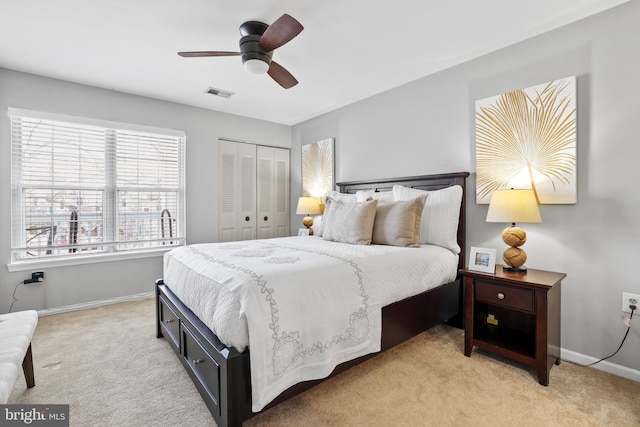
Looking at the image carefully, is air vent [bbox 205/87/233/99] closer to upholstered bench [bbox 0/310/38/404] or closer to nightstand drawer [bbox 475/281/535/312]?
upholstered bench [bbox 0/310/38/404]

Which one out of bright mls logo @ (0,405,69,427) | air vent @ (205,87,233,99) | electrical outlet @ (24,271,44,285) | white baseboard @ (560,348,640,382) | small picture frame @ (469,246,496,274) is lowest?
white baseboard @ (560,348,640,382)

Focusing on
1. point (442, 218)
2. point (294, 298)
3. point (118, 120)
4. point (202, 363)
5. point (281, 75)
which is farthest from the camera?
point (118, 120)

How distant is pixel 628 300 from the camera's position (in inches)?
77.2

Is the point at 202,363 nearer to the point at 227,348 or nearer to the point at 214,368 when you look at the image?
the point at 214,368

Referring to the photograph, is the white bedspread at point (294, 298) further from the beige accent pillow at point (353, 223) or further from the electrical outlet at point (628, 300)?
the electrical outlet at point (628, 300)

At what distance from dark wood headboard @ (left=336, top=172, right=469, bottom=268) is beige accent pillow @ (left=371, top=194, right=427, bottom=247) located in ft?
1.31

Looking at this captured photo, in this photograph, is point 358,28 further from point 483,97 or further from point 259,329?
point 259,329

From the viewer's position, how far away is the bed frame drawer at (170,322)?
2.08 m

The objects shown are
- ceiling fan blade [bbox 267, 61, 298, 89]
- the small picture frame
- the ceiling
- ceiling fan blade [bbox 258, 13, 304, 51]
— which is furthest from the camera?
ceiling fan blade [bbox 267, 61, 298, 89]

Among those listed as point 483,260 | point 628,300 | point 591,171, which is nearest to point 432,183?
point 483,260

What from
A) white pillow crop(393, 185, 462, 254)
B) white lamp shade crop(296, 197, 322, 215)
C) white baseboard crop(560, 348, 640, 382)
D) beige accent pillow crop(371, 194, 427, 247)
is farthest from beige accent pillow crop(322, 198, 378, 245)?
white baseboard crop(560, 348, 640, 382)

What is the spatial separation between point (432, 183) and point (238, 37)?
7.34ft

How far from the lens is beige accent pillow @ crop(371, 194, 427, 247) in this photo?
8.32ft

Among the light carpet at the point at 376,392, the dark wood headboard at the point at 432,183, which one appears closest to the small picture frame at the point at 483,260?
the dark wood headboard at the point at 432,183
